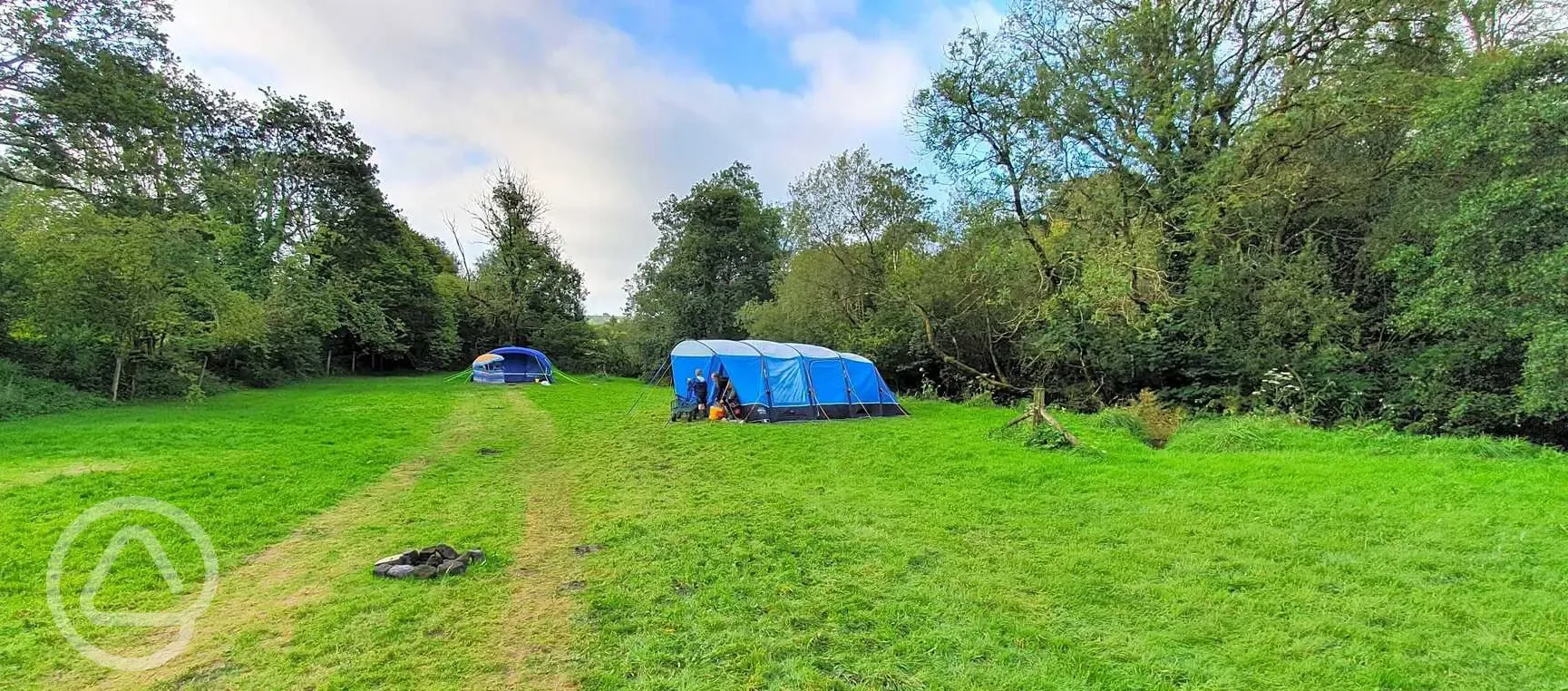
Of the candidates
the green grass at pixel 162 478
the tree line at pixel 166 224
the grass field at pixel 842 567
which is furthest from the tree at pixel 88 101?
the grass field at pixel 842 567

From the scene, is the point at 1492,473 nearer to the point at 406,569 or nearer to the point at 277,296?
the point at 406,569

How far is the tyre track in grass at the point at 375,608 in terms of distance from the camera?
10.3ft

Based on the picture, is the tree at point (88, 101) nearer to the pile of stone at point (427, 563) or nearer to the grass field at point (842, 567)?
the grass field at point (842, 567)

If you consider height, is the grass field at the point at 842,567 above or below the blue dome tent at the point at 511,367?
below

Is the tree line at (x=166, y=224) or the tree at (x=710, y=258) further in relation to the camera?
the tree at (x=710, y=258)

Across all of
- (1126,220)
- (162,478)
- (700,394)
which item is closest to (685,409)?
(700,394)

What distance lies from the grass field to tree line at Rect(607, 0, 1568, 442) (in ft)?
10.3

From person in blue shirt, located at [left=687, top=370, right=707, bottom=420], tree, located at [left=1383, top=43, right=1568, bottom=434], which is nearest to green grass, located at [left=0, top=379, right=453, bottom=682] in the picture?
person in blue shirt, located at [left=687, top=370, right=707, bottom=420]

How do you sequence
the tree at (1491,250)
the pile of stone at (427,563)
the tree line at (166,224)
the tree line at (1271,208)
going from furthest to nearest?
the tree line at (166,224)
the tree line at (1271,208)
the tree at (1491,250)
the pile of stone at (427,563)

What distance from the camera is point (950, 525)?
5805 millimetres

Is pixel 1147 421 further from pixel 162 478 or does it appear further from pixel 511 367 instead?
pixel 511 367

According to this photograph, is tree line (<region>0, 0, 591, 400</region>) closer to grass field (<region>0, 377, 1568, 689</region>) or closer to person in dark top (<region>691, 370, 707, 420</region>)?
grass field (<region>0, 377, 1568, 689</region>)

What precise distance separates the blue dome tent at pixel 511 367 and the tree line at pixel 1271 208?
59.3 feet

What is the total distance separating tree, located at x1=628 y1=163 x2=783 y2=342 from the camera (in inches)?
1228
